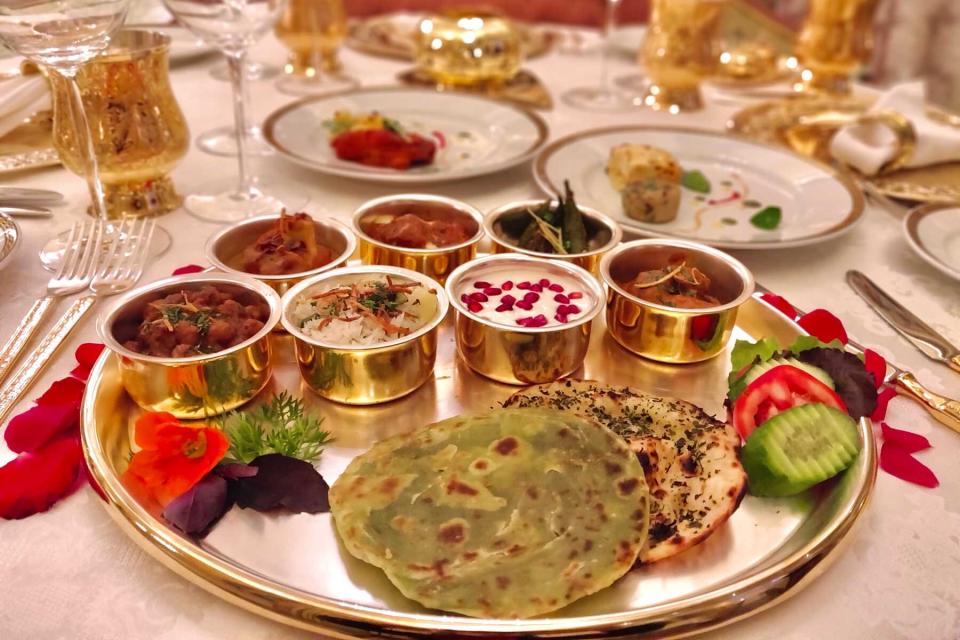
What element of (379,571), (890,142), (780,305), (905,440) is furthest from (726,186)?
(379,571)

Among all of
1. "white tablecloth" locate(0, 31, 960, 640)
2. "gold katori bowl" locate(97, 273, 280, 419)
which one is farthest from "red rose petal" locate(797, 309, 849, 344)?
"gold katori bowl" locate(97, 273, 280, 419)

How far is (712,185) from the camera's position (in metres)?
2.77

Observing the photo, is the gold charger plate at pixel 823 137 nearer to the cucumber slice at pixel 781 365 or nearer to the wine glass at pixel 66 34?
the cucumber slice at pixel 781 365

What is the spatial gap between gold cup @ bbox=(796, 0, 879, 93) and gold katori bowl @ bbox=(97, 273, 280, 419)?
282cm

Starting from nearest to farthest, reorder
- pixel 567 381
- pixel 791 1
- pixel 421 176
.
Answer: pixel 567 381 → pixel 421 176 → pixel 791 1

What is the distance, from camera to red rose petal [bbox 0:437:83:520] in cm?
138

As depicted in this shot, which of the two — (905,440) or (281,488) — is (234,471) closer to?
(281,488)

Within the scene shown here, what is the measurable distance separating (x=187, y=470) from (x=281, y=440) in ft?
0.58

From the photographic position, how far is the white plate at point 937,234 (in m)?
2.17

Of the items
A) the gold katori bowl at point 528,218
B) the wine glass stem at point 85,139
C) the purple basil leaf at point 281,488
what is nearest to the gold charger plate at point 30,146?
the wine glass stem at point 85,139

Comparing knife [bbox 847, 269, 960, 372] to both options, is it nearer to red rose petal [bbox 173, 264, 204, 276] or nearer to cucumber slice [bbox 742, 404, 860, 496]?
cucumber slice [bbox 742, 404, 860, 496]

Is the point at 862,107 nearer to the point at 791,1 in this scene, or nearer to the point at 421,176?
the point at 421,176

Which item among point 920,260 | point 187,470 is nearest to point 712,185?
point 920,260

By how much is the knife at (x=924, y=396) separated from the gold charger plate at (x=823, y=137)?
1046 mm
